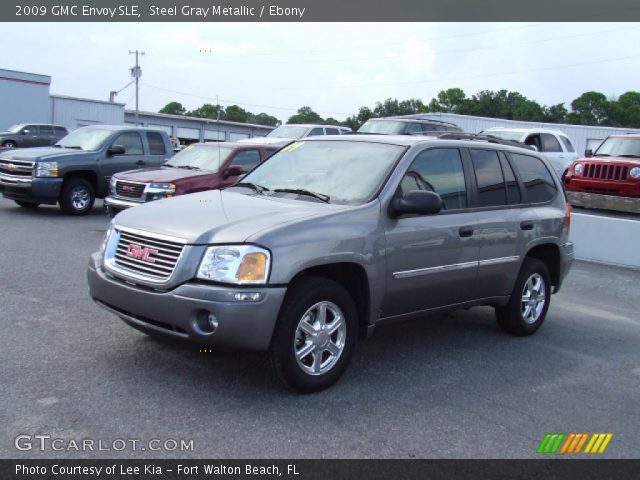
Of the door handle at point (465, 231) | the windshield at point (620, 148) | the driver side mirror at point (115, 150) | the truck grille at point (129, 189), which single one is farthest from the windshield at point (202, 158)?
the windshield at point (620, 148)

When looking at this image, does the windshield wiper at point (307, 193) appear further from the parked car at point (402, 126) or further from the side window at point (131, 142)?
the parked car at point (402, 126)

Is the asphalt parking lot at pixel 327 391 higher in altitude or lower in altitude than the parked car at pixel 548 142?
lower

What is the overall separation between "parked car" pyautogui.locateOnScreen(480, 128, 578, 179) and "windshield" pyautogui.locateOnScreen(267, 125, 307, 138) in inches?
206

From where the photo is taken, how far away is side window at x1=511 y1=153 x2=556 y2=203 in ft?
21.6

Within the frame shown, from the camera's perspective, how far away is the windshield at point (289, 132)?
1945 centimetres

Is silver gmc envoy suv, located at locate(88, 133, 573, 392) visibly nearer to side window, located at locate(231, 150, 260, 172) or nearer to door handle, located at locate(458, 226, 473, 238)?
door handle, located at locate(458, 226, 473, 238)

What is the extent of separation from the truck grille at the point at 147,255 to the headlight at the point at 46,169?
8.90m

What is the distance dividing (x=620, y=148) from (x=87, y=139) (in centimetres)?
1152

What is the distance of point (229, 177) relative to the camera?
11492mm

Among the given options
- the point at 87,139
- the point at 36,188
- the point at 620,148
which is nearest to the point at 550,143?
the point at 620,148

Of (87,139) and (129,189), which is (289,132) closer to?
(87,139)

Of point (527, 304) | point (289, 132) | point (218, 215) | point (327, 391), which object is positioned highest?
point (289, 132)

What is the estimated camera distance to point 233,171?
35.9 feet

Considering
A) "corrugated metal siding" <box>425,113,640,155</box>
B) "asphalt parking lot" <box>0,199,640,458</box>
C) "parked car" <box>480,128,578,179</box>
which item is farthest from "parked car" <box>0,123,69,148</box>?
"asphalt parking lot" <box>0,199,640,458</box>
